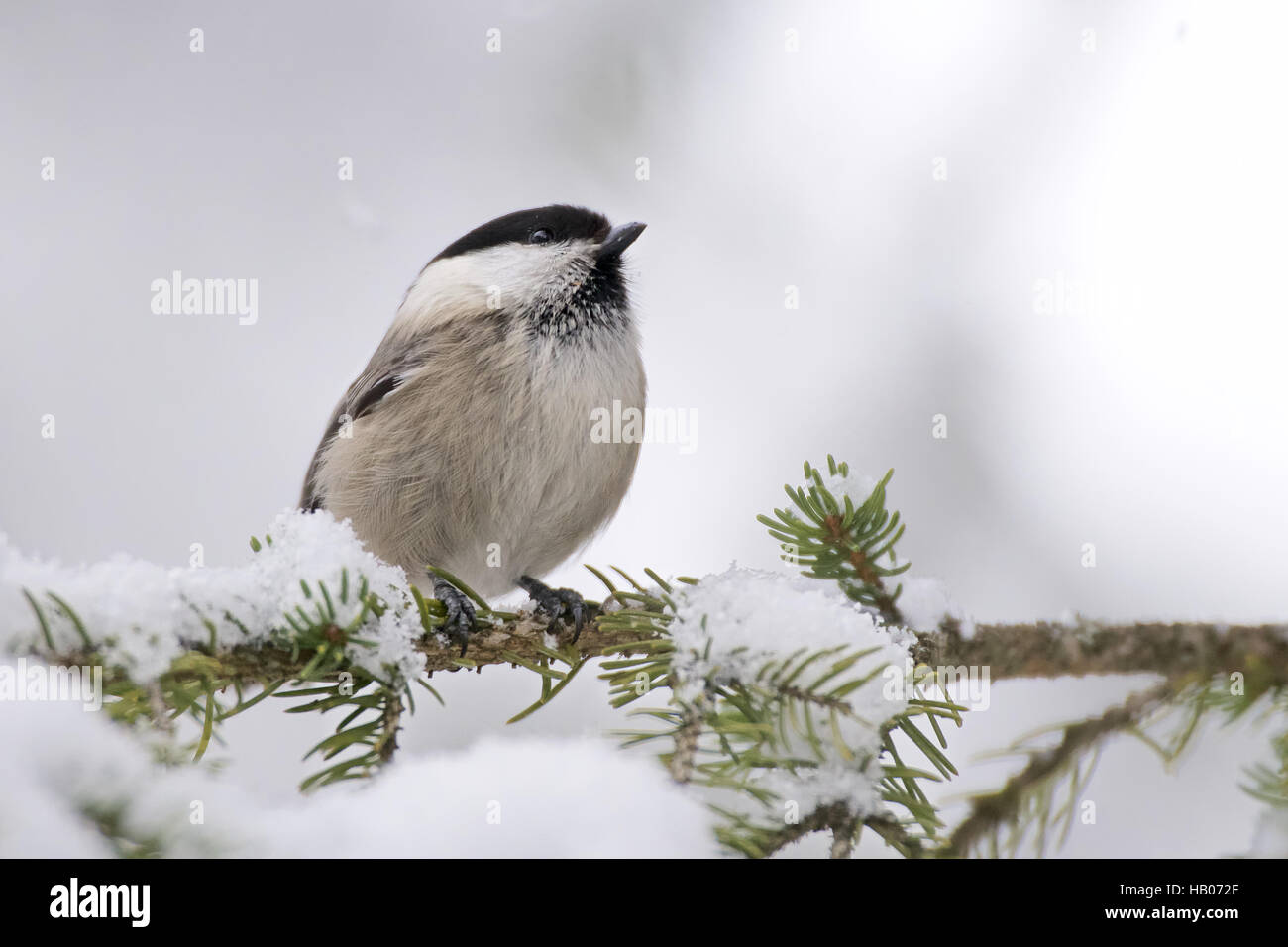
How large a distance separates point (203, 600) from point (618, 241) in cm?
131

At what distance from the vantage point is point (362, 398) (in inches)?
76.2

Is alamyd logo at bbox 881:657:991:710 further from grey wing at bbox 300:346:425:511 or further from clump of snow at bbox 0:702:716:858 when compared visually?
grey wing at bbox 300:346:425:511

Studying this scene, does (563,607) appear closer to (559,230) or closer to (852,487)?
(852,487)

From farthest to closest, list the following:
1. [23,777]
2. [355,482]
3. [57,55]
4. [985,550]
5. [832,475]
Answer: [57,55]
[985,550]
[355,482]
[832,475]
[23,777]

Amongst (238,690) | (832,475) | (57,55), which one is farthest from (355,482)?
(57,55)

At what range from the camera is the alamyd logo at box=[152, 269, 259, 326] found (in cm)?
280

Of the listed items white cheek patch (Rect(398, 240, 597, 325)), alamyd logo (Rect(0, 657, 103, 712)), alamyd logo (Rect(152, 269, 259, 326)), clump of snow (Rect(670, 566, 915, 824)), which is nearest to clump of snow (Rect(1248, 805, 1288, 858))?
clump of snow (Rect(670, 566, 915, 824))

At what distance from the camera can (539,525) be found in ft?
5.93

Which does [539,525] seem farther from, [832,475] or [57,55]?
[57,55]

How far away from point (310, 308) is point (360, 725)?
2.21m

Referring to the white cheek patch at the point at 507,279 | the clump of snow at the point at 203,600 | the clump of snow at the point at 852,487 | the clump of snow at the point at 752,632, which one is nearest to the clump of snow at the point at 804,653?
the clump of snow at the point at 752,632

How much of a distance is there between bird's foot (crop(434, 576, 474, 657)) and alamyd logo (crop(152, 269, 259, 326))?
1890 millimetres

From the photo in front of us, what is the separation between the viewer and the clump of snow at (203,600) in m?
0.85
